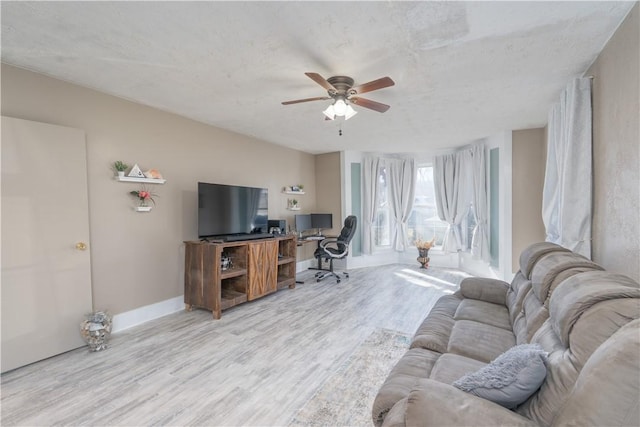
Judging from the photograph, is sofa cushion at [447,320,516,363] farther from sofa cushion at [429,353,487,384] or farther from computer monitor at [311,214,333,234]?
computer monitor at [311,214,333,234]

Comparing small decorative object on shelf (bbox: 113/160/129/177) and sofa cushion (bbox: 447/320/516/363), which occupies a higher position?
small decorative object on shelf (bbox: 113/160/129/177)

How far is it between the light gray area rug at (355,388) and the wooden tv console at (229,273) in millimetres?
1725

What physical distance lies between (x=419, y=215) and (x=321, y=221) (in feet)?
7.48

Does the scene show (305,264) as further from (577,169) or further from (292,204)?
(577,169)

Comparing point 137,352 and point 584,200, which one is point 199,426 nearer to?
point 137,352

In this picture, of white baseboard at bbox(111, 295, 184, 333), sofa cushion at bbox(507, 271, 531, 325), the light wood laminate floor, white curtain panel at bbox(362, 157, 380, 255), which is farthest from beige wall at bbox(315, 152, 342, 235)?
sofa cushion at bbox(507, 271, 531, 325)

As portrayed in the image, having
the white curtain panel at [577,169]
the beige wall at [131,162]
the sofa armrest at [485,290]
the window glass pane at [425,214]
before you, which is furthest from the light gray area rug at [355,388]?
the window glass pane at [425,214]

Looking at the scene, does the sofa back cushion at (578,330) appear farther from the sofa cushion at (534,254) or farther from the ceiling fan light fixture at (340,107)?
the ceiling fan light fixture at (340,107)

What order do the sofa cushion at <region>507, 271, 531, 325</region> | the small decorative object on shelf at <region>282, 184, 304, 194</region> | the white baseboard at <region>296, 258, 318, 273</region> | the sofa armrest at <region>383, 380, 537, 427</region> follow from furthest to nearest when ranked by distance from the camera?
1. the white baseboard at <region>296, 258, 318, 273</region>
2. the small decorative object on shelf at <region>282, 184, 304, 194</region>
3. the sofa cushion at <region>507, 271, 531, 325</region>
4. the sofa armrest at <region>383, 380, 537, 427</region>

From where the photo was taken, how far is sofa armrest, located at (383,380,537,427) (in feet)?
3.07

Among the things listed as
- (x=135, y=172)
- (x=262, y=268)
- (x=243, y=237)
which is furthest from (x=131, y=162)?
(x=262, y=268)

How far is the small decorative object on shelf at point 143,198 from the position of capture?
10.1 feet

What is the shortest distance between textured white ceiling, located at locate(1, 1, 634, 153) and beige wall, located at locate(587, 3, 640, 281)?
197mm

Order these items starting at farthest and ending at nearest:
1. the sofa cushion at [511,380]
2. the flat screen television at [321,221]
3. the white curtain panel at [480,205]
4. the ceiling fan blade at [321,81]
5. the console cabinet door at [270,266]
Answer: the flat screen television at [321,221] < the white curtain panel at [480,205] < the console cabinet door at [270,266] < the ceiling fan blade at [321,81] < the sofa cushion at [511,380]
